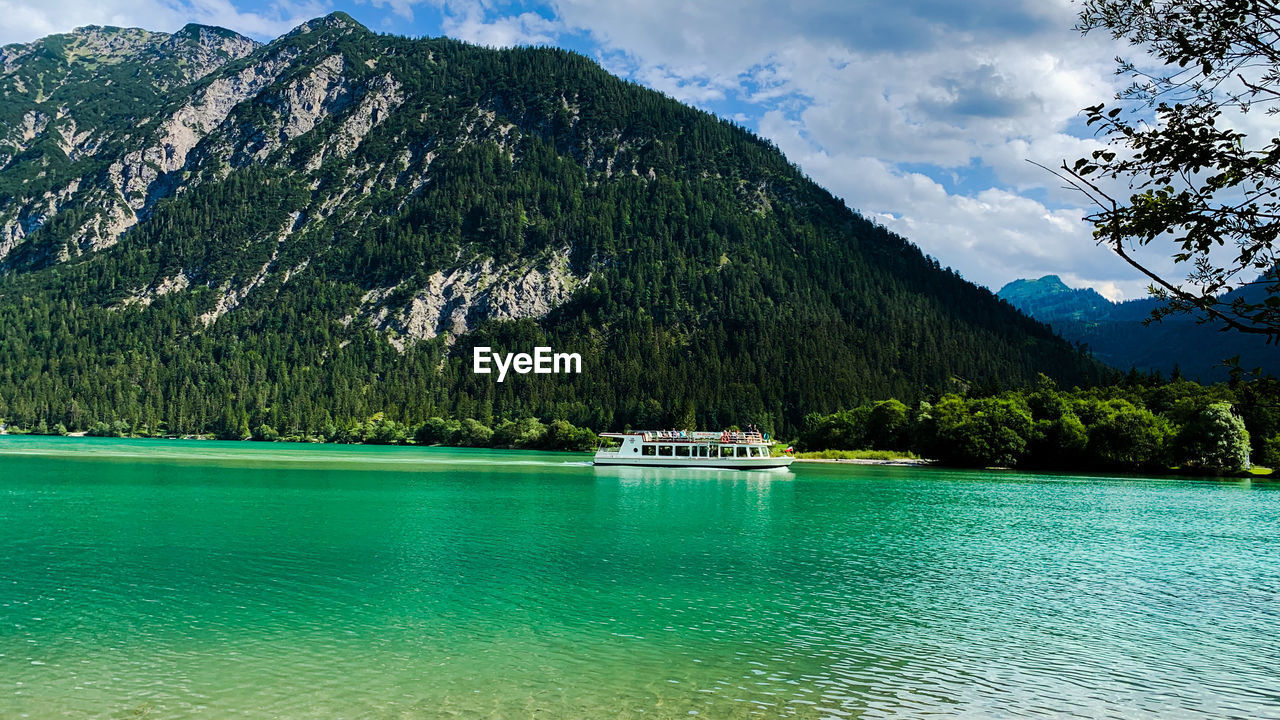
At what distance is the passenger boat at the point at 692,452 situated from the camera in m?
115

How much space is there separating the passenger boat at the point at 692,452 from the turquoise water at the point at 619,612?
57194 millimetres

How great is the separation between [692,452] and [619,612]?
9878 cm

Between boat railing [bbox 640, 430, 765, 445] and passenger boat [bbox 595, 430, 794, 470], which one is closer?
passenger boat [bbox 595, 430, 794, 470]

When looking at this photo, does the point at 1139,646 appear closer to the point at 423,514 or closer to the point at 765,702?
the point at 765,702

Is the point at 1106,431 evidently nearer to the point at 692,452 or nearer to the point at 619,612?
the point at 692,452

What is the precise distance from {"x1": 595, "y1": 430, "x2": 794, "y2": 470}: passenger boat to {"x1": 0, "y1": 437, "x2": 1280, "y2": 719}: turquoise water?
188 feet

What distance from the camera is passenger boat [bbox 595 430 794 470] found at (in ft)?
377

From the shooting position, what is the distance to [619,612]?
2631cm

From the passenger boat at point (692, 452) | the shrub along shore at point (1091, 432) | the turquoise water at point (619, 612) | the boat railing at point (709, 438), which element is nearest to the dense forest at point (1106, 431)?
the shrub along shore at point (1091, 432)

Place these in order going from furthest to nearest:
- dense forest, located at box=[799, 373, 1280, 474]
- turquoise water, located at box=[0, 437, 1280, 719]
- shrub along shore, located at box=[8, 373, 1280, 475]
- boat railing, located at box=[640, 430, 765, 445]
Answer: boat railing, located at box=[640, 430, 765, 445], shrub along shore, located at box=[8, 373, 1280, 475], dense forest, located at box=[799, 373, 1280, 474], turquoise water, located at box=[0, 437, 1280, 719]

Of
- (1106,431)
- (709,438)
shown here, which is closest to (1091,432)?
(1106,431)

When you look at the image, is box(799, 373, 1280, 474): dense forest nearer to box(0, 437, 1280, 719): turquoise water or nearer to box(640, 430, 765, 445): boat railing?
box(640, 430, 765, 445): boat railing

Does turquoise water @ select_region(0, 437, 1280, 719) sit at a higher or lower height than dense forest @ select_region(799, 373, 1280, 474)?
lower

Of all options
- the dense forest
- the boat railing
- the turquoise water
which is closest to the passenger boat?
the boat railing
